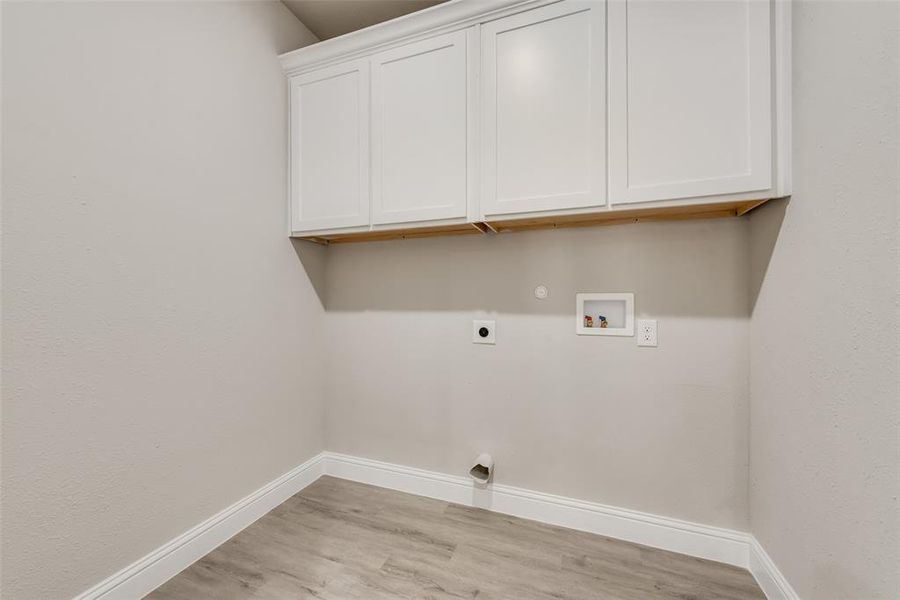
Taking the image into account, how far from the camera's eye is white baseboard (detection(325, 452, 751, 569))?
5.03ft

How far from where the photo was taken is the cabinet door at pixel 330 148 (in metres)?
1.84

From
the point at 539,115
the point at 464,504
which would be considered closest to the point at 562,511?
the point at 464,504

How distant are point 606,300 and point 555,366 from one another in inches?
15.9

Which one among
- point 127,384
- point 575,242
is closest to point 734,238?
point 575,242

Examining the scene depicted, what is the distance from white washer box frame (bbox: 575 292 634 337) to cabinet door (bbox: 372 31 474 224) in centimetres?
71

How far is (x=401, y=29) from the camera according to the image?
1717 millimetres

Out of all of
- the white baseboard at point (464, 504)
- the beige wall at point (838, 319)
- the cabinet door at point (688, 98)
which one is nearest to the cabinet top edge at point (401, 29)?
the cabinet door at point (688, 98)

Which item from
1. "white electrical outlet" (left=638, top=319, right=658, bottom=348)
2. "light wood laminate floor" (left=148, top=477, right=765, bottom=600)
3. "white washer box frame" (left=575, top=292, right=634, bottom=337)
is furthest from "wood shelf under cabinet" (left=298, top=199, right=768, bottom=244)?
"light wood laminate floor" (left=148, top=477, right=765, bottom=600)

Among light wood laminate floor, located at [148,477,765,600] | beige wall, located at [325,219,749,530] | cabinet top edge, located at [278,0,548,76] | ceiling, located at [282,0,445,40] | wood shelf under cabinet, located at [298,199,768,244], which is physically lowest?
light wood laminate floor, located at [148,477,765,600]

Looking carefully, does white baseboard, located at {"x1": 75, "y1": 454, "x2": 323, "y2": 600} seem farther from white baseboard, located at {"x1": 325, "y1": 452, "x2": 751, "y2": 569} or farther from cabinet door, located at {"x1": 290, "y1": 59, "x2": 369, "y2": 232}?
cabinet door, located at {"x1": 290, "y1": 59, "x2": 369, "y2": 232}

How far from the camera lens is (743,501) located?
→ 152 centimetres

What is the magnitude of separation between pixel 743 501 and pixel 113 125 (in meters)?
2.86

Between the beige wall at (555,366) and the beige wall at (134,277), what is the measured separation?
1.65 ft

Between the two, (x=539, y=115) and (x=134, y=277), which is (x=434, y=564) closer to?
(x=134, y=277)
